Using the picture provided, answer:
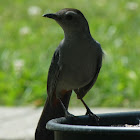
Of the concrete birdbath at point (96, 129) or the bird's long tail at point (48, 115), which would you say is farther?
the bird's long tail at point (48, 115)

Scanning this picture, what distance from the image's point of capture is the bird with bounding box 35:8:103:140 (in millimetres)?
2742

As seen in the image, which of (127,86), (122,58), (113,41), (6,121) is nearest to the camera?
(6,121)

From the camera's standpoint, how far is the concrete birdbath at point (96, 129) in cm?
212

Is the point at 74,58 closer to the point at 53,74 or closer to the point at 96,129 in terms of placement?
the point at 53,74

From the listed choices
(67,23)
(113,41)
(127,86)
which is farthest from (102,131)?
(113,41)

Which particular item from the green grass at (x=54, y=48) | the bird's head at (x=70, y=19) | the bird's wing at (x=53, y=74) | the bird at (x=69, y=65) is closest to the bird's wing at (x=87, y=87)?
the bird at (x=69, y=65)

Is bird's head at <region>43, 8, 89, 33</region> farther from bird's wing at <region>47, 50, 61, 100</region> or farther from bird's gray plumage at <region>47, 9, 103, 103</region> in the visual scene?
bird's wing at <region>47, 50, 61, 100</region>

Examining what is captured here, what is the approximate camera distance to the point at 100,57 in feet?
9.75

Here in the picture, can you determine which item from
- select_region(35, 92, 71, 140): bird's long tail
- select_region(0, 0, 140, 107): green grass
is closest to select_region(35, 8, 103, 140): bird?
select_region(35, 92, 71, 140): bird's long tail

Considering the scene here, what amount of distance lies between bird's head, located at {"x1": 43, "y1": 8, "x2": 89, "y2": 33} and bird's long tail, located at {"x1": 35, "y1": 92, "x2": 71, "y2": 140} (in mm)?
481

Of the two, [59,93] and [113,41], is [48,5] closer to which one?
[113,41]

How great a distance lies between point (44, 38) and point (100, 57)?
489 cm

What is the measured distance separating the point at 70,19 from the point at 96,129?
755 millimetres

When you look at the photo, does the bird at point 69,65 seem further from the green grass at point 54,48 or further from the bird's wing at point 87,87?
the green grass at point 54,48
